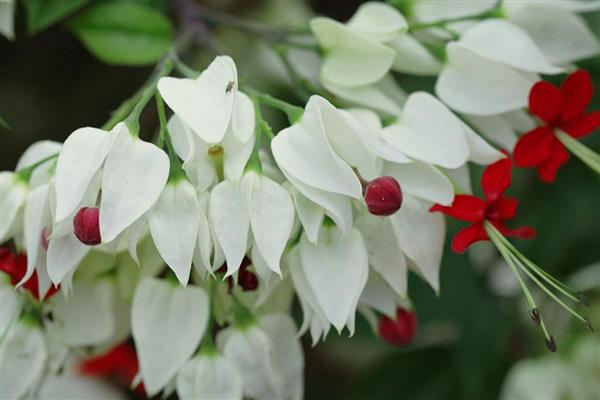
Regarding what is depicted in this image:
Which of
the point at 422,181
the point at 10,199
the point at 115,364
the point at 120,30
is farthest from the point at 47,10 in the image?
the point at 115,364

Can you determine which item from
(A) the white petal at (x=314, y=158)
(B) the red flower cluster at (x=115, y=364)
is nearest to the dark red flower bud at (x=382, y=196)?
(A) the white petal at (x=314, y=158)

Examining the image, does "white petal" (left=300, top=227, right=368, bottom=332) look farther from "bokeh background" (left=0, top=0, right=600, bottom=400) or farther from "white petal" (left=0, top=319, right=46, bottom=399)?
"bokeh background" (left=0, top=0, right=600, bottom=400)

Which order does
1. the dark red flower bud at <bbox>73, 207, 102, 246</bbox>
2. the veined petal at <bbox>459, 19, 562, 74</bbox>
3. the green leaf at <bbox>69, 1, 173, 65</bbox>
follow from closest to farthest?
the dark red flower bud at <bbox>73, 207, 102, 246</bbox>, the veined petal at <bbox>459, 19, 562, 74</bbox>, the green leaf at <bbox>69, 1, 173, 65</bbox>

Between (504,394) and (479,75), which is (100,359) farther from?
(479,75)

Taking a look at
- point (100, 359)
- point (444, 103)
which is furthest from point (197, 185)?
point (100, 359)

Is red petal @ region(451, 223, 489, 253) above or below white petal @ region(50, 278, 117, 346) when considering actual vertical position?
above

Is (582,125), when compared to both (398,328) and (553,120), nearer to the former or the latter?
(553,120)

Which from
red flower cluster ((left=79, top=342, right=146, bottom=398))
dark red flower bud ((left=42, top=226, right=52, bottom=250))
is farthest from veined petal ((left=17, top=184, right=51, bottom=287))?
red flower cluster ((left=79, top=342, right=146, bottom=398))
